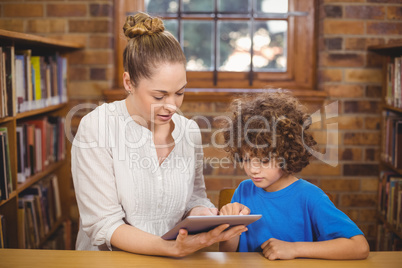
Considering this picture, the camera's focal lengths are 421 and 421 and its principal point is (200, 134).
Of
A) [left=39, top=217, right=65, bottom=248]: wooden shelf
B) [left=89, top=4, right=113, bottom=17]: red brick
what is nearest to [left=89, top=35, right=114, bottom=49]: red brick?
[left=89, top=4, right=113, bottom=17]: red brick

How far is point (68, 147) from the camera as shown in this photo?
8.84ft

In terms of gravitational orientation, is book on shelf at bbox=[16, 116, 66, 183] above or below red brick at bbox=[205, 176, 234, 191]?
above

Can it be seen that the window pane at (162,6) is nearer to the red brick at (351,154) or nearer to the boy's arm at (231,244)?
the red brick at (351,154)

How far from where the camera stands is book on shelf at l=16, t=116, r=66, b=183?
6.89 feet

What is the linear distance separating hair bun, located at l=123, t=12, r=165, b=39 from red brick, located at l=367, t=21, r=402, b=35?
1634 millimetres

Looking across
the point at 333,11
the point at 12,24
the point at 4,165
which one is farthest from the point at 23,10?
the point at 333,11

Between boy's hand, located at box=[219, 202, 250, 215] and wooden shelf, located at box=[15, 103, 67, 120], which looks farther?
wooden shelf, located at box=[15, 103, 67, 120]

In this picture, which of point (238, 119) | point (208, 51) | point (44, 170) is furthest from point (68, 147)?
point (238, 119)

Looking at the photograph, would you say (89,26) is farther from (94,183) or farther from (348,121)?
(348,121)

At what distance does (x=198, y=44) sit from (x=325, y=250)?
1933 millimetres

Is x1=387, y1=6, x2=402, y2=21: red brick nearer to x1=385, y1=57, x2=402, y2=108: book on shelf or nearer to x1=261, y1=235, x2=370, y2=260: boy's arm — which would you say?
x1=385, y1=57, x2=402, y2=108: book on shelf

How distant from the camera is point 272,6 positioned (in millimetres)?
2717

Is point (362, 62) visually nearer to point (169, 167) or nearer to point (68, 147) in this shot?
point (169, 167)

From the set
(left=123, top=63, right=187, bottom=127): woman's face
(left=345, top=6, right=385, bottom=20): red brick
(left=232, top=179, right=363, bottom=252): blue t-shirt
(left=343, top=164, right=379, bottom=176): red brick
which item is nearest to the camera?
(left=232, top=179, right=363, bottom=252): blue t-shirt
